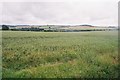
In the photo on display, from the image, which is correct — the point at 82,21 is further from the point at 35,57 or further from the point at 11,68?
the point at 11,68

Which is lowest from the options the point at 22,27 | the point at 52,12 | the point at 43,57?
the point at 43,57

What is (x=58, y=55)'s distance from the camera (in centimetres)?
1233

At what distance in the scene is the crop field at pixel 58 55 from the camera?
444 inches

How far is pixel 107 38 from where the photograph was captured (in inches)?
550

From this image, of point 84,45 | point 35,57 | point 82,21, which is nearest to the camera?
point 35,57

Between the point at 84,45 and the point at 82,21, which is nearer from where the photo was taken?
the point at 84,45

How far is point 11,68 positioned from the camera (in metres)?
11.3

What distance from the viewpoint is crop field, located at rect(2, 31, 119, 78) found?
11.3 m

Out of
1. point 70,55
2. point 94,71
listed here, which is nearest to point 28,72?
point 70,55

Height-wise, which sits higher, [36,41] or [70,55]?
[36,41]

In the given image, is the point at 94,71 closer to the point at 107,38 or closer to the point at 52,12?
the point at 107,38

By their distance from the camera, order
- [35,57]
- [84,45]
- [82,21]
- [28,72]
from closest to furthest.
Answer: [28,72], [35,57], [84,45], [82,21]

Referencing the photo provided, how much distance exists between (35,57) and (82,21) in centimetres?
439

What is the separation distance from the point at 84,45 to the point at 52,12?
3.05 metres
